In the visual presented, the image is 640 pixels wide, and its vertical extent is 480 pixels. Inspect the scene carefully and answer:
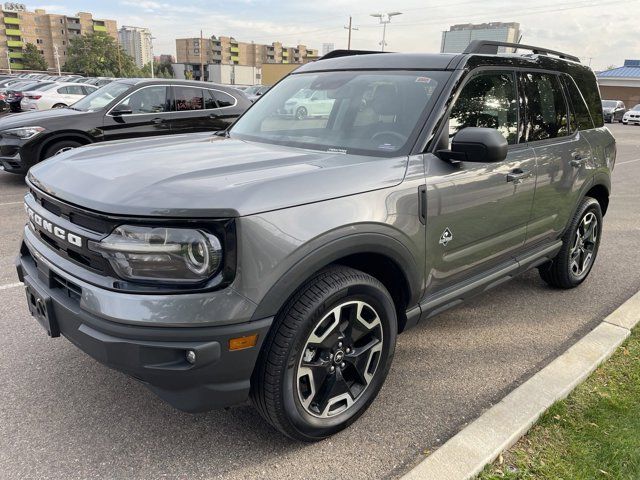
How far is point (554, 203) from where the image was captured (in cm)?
381

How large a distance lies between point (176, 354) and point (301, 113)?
6.63 ft

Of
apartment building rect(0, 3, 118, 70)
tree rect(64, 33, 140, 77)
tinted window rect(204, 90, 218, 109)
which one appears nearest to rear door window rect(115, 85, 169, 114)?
tinted window rect(204, 90, 218, 109)

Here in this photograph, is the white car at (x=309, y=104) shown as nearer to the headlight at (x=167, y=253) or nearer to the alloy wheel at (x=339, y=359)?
the alloy wheel at (x=339, y=359)

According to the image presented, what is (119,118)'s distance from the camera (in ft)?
27.2

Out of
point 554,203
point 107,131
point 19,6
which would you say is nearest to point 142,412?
point 554,203

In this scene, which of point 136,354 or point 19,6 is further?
point 19,6

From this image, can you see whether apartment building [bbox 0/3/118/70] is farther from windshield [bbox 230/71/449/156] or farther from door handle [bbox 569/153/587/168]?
door handle [bbox 569/153/587/168]

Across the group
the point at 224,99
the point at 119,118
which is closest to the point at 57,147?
the point at 119,118

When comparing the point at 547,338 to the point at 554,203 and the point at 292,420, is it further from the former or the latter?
the point at 292,420

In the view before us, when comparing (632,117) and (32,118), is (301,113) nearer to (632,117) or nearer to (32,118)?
(32,118)

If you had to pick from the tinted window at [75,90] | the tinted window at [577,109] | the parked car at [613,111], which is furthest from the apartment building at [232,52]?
the tinted window at [577,109]

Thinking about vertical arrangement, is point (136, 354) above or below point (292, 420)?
above

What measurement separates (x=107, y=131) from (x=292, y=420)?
23.8ft

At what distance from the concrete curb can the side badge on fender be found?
91cm
